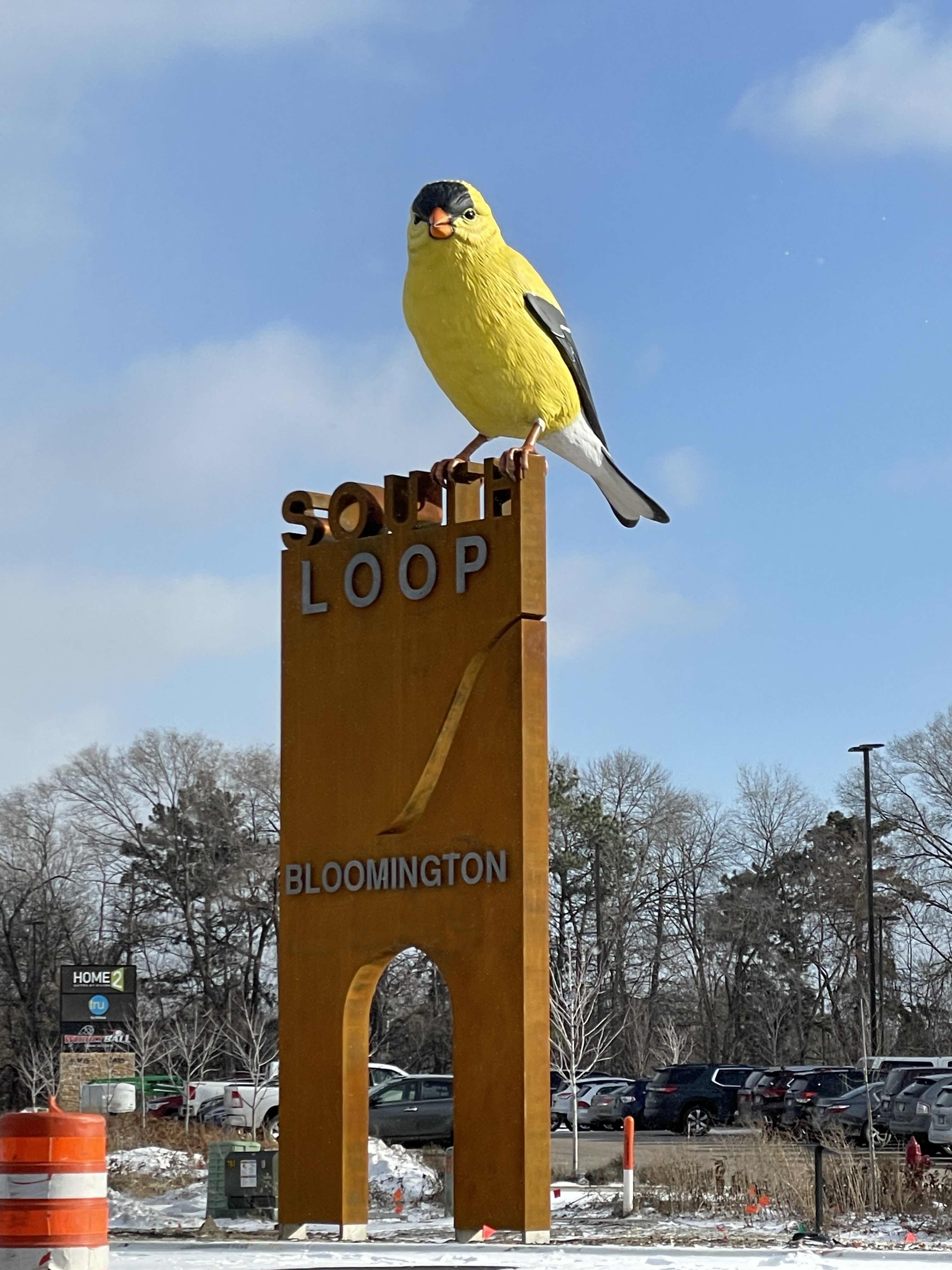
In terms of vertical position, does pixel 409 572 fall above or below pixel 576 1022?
above

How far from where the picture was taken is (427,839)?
12219mm

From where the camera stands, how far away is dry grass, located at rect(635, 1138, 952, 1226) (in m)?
15.0

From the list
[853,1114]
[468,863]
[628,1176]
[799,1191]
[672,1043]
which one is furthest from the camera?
[672,1043]

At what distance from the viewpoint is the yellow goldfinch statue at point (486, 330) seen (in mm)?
12367

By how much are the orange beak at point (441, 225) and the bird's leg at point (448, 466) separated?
1.63 m

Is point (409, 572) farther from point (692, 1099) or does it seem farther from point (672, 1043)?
point (672, 1043)

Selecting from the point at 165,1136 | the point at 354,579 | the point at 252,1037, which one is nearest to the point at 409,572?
the point at 354,579

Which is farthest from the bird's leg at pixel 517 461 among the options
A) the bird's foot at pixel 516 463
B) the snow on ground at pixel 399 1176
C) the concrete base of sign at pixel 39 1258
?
the snow on ground at pixel 399 1176

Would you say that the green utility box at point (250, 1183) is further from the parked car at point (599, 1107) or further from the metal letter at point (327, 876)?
the parked car at point (599, 1107)

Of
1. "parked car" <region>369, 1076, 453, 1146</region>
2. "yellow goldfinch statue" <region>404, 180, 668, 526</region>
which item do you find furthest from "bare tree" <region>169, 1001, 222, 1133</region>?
"yellow goldfinch statue" <region>404, 180, 668, 526</region>

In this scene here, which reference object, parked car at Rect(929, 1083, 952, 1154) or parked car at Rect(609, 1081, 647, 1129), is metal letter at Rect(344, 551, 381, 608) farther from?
parked car at Rect(609, 1081, 647, 1129)

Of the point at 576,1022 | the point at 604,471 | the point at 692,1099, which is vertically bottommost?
the point at 692,1099

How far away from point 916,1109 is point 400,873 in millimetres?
14780

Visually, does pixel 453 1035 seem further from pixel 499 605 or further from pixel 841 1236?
pixel 841 1236
